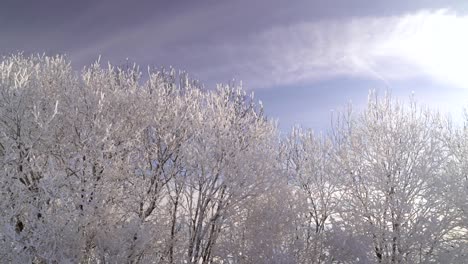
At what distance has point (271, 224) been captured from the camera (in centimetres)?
1886

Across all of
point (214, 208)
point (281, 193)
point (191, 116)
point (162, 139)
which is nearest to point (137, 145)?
point (162, 139)

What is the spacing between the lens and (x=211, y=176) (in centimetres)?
1750

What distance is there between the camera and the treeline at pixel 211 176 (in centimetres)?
1343

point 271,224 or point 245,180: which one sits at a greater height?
point 245,180

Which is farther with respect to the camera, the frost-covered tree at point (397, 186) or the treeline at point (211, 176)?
the frost-covered tree at point (397, 186)

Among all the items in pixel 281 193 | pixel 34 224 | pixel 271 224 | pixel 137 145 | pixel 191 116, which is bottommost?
pixel 34 224

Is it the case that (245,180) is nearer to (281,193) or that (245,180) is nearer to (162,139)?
(281,193)

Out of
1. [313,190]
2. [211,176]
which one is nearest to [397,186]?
[313,190]

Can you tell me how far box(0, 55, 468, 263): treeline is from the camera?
1343cm

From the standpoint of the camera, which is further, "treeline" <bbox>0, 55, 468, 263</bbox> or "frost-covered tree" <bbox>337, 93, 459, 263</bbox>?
"frost-covered tree" <bbox>337, 93, 459, 263</bbox>

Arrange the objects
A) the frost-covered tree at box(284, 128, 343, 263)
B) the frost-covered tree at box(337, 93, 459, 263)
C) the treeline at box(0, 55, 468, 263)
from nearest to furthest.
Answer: the treeline at box(0, 55, 468, 263), the frost-covered tree at box(337, 93, 459, 263), the frost-covered tree at box(284, 128, 343, 263)

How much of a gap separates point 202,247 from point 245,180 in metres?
3.87

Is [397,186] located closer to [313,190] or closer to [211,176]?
[313,190]

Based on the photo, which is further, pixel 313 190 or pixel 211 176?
pixel 313 190
